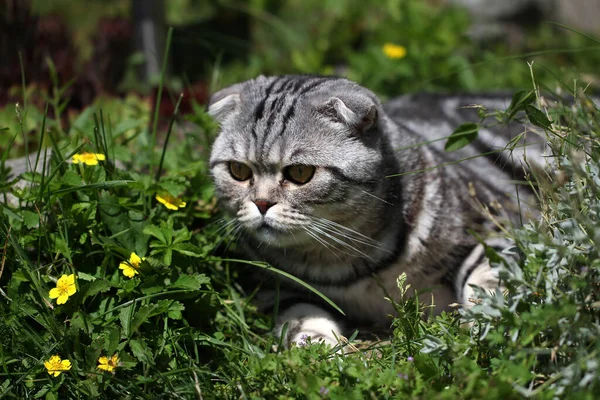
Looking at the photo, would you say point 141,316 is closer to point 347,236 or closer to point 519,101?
point 347,236

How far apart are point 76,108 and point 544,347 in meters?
3.17

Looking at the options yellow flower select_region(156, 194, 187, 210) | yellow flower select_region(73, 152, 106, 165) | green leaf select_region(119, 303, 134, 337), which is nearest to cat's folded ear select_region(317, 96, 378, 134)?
yellow flower select_region(156, 194, 187, 210)

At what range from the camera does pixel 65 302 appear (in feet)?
6.71

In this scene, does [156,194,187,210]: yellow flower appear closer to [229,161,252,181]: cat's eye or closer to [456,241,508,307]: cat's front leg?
[229,161,252,181]: cat's eye

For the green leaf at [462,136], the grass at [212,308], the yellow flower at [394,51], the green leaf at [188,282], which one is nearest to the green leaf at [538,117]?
the grass at [212,308]

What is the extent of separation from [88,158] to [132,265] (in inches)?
17.3

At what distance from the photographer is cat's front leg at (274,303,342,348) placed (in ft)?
7.58

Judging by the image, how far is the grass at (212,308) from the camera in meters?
1.66

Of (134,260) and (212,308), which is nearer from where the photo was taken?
(134,260)


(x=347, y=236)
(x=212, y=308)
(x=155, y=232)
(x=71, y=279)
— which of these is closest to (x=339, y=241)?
(x=347, y=236)

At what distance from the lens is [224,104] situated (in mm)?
2420

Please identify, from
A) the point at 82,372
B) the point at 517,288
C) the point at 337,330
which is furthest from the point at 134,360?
the point at 517,288

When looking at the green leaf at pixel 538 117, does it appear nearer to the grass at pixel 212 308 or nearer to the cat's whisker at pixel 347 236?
the grass at pixel 212 308

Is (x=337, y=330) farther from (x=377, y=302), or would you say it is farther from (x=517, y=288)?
(x=517, y=288)
